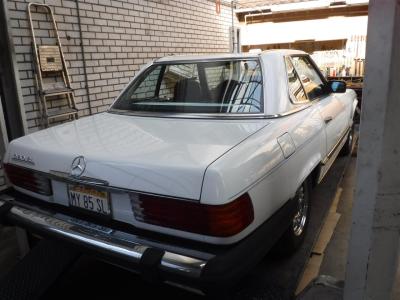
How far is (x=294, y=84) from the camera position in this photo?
3.10 metres

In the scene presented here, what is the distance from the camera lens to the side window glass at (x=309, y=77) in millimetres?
3414

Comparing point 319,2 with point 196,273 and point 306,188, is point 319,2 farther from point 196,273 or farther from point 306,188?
point 196,273

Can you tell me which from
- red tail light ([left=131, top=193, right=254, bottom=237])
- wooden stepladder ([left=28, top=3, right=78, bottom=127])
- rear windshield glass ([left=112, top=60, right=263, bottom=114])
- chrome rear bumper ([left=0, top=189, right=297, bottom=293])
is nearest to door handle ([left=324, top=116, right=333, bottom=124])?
rear windshield glass ([left=112, top=60, right=263, bottom=114])

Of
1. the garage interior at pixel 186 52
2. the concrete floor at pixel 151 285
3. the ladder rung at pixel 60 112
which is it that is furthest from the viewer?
the ladder rung at pixel 60 112

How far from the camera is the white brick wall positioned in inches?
172

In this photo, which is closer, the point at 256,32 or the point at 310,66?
the point at 310,66

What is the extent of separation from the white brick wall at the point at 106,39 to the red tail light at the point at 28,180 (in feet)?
6.50

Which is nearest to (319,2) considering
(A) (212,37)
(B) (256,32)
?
(B) (256,32)

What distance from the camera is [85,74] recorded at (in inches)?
202

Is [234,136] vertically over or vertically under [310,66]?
under

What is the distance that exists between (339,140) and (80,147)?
282 cm

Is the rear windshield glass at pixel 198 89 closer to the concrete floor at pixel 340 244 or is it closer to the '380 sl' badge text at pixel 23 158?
the '380 sl' badge text at pixel 23 158

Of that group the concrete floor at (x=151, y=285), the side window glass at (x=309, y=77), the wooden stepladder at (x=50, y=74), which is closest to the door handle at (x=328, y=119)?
the side window glass at (x=309, y=77)

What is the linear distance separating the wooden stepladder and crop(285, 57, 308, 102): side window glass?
2.89 meters
